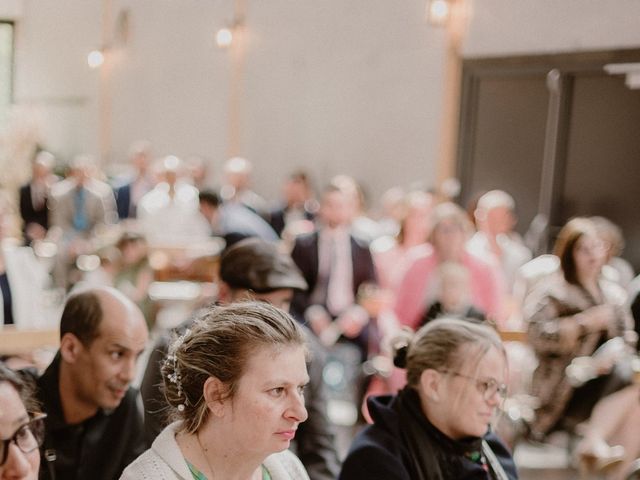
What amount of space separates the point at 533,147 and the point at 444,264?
2767mm

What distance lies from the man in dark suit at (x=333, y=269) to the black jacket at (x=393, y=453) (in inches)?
121

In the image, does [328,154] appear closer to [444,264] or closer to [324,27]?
[324,27]

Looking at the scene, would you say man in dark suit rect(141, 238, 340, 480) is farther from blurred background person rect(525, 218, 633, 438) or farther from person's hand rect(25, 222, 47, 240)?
person's hand rect(25, 222, 47, 240)

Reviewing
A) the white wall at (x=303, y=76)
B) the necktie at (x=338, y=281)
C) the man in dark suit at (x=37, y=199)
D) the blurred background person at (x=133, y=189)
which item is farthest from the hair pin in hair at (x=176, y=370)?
the blurred background person at (x=133, y=189)

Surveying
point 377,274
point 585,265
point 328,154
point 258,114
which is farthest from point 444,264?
point 258,114

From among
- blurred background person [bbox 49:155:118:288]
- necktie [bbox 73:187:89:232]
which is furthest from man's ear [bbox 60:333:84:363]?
necktie [bbox 73:187:89:232]

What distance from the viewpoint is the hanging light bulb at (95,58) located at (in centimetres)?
697

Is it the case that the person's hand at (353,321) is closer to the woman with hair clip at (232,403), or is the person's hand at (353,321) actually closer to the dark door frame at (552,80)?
the dark door frame at (552,80)

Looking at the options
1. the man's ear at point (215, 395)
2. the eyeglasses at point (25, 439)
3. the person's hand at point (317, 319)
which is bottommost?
the person's hand at point (317, 319)

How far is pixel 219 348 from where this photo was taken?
1711 millimetres

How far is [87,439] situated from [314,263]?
3.24m

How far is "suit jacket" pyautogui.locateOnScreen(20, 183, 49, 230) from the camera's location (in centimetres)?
663

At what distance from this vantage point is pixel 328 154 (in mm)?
8789

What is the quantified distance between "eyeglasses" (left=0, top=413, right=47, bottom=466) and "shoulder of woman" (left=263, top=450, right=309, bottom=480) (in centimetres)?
43
